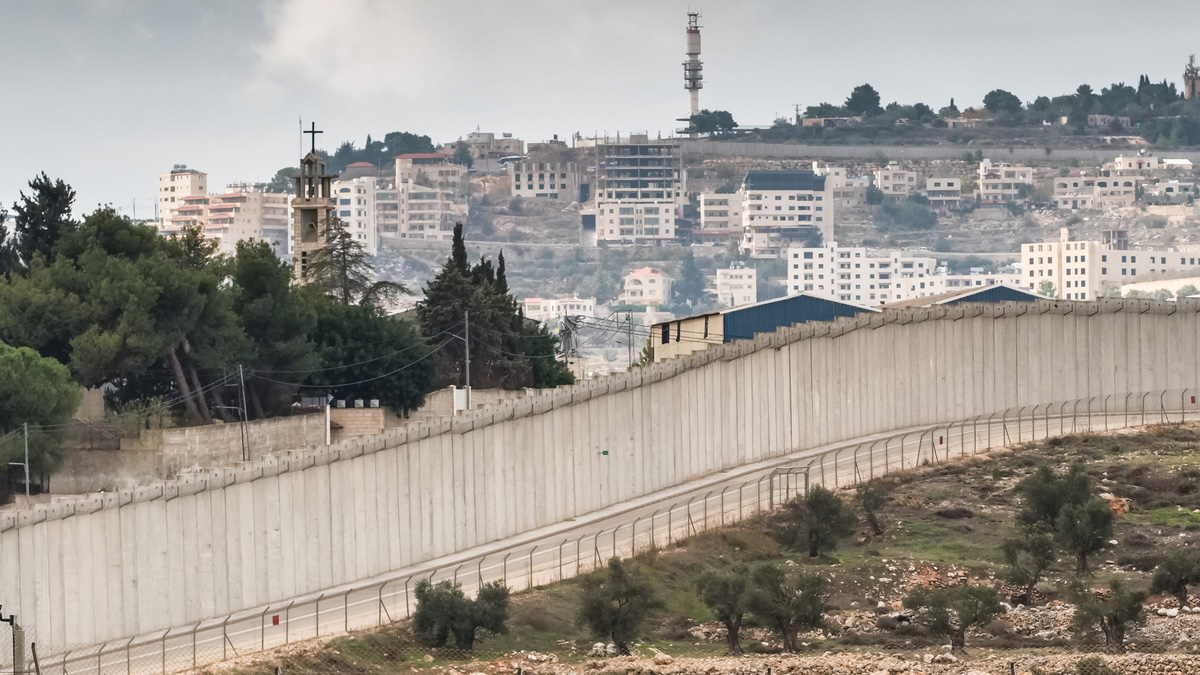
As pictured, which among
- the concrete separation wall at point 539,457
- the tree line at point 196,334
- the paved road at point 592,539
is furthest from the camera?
the tree line at point 196,334

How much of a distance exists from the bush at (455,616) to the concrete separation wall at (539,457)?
1137cm

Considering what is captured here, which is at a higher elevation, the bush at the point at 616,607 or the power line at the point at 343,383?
the power line at the point at 343,383

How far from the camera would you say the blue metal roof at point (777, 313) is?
101m

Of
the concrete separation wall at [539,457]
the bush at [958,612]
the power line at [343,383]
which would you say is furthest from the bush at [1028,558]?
the power line at [343,383]

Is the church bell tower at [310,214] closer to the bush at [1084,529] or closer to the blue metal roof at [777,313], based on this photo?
the blue metal roof at [777,313]

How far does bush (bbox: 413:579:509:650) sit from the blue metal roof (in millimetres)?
45337

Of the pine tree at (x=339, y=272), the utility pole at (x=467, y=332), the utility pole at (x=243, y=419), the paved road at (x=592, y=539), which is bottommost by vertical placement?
the paved road at (x=592, y=539)

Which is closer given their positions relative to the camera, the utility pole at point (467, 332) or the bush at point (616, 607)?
the bush at point (616, 607)

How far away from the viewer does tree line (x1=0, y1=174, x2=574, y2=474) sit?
9138 centimetres

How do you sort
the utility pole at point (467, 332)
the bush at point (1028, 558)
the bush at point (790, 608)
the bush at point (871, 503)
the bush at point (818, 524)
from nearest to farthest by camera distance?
the bush at point (790, 608), the bush at point (1028, 558), the bush at point (818, 524), the bush at point (871, 503), the utility pole at point (467, 332)

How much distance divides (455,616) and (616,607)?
13.3 ft

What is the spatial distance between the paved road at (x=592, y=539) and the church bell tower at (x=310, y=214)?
38.4m

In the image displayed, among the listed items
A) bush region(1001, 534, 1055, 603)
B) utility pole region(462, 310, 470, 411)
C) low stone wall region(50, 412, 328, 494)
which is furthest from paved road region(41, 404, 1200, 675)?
utility pole region(462, 310, 470, 411)

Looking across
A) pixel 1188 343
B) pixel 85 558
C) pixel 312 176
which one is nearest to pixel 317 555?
pixel 85 558
